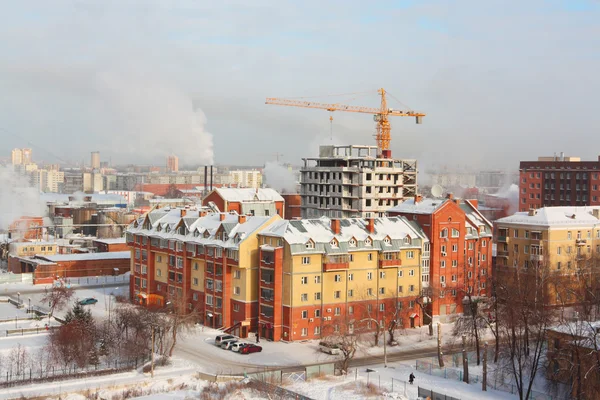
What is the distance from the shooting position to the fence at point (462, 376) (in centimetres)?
3154

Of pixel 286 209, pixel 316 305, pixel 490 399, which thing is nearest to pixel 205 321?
pixel 316 305

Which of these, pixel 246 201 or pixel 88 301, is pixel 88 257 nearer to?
pixel 88 301

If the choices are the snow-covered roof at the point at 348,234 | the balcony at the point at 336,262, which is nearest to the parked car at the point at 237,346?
the snow-covered roof at the point at 348,234

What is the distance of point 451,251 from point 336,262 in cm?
921

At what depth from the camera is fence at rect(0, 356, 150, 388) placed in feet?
101

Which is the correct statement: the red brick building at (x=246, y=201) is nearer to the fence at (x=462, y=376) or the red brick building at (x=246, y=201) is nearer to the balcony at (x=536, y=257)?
the balcony at (x=536, y=257)

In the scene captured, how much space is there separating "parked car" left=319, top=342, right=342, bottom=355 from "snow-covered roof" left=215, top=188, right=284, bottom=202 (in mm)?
29373

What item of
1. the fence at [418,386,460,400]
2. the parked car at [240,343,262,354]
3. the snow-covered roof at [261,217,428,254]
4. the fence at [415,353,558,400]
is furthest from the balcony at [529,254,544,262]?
the parked car at [240,343,262,354]

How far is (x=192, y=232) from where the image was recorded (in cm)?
4519

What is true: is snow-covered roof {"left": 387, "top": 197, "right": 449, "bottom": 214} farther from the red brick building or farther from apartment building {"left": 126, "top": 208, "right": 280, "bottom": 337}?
the red brick building

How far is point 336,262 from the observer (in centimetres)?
4025

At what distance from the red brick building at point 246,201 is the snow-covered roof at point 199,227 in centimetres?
1374

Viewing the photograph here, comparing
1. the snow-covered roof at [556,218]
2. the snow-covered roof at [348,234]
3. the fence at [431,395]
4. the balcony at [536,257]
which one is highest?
the snow-covered roof at [556,218]

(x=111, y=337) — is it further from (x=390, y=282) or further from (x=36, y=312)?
(x=390, y=282)
